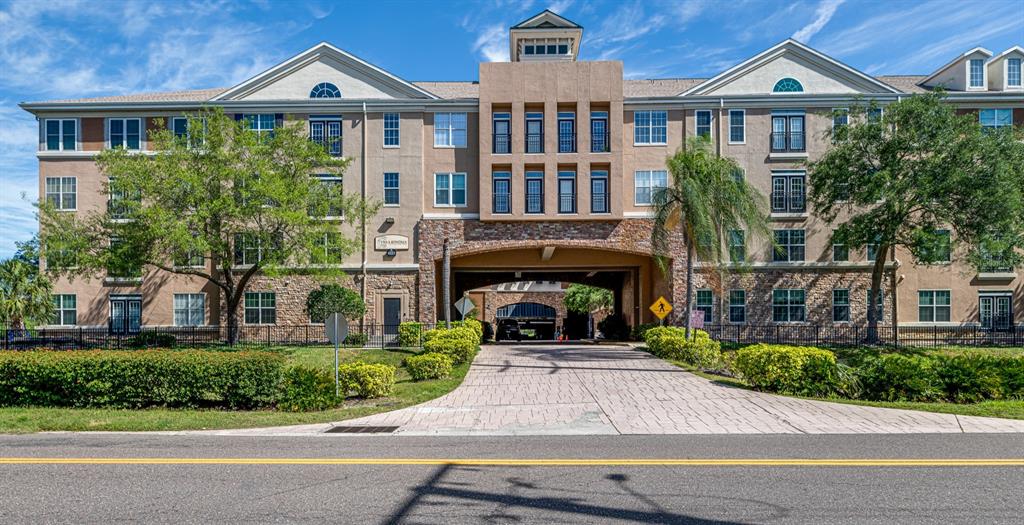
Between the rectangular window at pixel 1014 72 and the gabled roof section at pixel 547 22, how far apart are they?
20.7 meters

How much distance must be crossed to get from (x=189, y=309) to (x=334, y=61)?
13899 mm

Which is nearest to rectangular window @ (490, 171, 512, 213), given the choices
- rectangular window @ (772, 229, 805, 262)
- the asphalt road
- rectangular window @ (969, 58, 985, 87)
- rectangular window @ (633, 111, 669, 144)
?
rectangular window @ (633, 111, 669, 144)

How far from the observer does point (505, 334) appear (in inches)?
1905

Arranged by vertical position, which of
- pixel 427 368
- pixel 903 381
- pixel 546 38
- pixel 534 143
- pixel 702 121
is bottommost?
pixel 427 368

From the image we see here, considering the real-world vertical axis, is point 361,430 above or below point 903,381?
below

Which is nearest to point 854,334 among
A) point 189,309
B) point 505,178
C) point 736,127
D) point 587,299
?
point 736,127

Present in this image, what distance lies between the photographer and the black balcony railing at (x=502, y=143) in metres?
32.2

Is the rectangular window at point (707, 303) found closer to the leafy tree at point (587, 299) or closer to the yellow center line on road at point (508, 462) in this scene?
the leafy tree at point (587, 299)

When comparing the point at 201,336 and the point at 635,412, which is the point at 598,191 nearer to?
the point at 635,412

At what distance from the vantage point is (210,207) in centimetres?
2559

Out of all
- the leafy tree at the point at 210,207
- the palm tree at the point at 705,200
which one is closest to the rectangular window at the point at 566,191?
the palm tree at the point at 705,200

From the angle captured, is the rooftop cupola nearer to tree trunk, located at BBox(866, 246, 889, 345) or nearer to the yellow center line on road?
tree trunk, located at BBox(866, 246, 889, 345)

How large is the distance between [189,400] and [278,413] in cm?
219

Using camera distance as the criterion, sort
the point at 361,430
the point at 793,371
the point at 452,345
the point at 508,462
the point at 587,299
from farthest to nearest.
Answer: the point at 587,299, the point at 452,345, the point at 793,371, the point at 361,430, the point at 508,462
